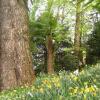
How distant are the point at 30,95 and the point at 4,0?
6.12 m

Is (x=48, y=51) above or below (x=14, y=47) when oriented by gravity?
below

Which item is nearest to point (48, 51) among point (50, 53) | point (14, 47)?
point (50, 53)

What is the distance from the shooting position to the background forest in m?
5.27

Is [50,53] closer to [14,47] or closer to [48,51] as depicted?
[48,51]

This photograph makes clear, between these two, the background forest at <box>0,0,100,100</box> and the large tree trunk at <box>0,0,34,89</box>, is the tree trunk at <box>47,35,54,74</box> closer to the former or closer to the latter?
the background forest at <box>0,0,100,100</box>

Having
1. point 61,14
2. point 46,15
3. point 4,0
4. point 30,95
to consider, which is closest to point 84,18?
point 61,14

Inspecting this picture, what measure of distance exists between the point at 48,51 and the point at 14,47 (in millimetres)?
7731

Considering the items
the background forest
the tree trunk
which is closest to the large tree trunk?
the background forest

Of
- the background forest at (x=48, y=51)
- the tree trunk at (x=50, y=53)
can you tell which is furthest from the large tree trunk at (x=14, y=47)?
the tree trunk at (x=50, y=53)

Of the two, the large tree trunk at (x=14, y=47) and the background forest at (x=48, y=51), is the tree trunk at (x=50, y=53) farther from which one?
the large tree trunk at (x=14, y=47)

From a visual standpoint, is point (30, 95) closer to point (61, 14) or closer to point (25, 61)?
point (25, 61)

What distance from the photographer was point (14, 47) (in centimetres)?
1009

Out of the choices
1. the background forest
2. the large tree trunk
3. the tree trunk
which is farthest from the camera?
the tree trunk

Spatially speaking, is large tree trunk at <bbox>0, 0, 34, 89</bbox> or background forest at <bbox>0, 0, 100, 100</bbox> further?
→ large tree trunk at <bbox>0, 0, 34, 89</bbox>
